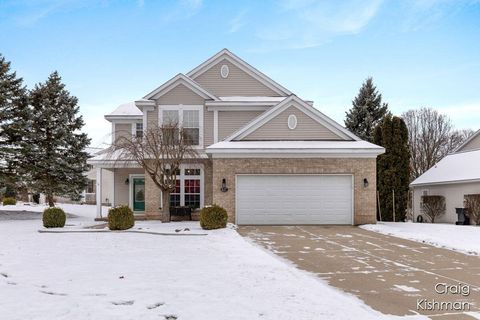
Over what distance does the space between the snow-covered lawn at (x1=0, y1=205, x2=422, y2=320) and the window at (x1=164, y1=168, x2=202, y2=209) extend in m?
9.54

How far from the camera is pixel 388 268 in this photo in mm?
8883

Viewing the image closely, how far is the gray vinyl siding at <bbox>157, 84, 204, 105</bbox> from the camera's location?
21172 millimetres

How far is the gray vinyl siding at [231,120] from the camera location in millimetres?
21533

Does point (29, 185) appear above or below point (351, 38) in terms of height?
below

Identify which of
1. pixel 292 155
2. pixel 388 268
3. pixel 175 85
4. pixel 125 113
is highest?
pixel 175 85

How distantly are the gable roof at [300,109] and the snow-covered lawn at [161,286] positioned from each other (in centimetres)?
839

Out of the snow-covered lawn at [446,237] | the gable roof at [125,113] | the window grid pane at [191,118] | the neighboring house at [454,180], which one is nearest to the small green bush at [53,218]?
the window grid pane at [191,118]

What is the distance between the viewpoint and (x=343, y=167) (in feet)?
59.1

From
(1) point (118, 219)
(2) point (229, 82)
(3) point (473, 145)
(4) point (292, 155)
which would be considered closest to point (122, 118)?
(2) point (229, 82)

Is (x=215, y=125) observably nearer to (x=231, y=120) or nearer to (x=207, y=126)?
(x=207, y=126)

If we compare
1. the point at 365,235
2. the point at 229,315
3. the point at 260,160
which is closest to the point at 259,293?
the point at 229,315

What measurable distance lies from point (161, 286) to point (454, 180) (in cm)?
1926

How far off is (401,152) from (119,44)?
1581cm

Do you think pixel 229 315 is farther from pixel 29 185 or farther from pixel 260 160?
pixel 29 185
